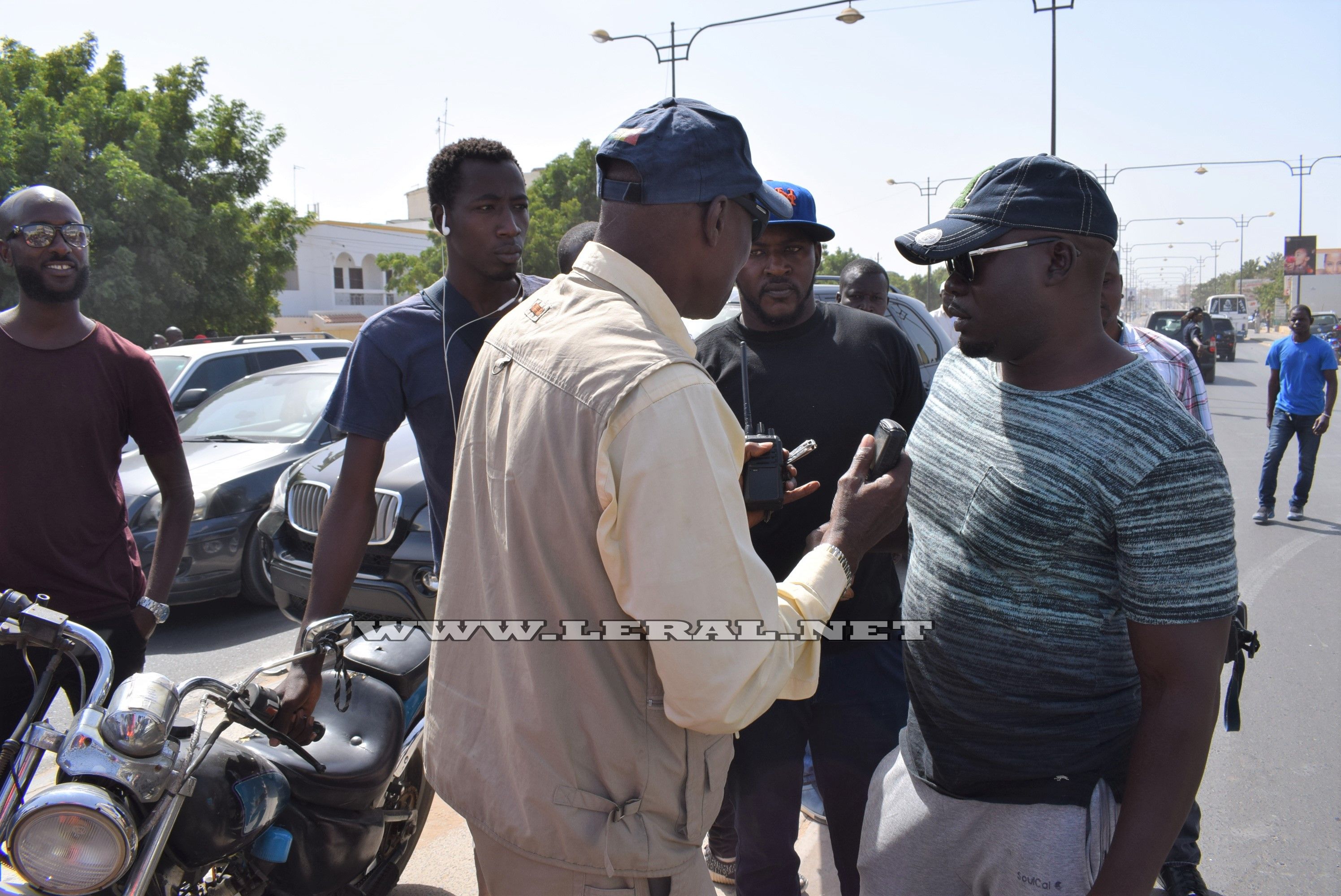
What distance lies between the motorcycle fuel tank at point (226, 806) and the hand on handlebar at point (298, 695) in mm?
115

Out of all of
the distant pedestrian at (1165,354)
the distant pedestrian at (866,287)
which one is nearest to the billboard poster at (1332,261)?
the distant pedestrian at (866,287)

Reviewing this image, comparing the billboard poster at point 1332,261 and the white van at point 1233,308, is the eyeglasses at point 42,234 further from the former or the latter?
the billboard poster at point 1332,261

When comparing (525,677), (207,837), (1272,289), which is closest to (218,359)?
(207,837)

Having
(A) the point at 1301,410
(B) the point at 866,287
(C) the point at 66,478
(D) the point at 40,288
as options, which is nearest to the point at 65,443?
(C) the point at 66,478

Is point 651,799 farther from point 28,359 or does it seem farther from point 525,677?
point 28,359

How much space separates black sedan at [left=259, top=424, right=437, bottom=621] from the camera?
4852 mm

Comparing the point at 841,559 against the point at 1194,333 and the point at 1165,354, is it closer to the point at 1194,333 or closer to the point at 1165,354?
the point at 1165,354

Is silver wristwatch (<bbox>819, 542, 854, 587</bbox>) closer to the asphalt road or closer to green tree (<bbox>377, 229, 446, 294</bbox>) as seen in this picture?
the asphalt road

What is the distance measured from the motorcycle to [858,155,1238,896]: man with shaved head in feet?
4.78

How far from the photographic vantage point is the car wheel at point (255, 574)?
6625 millimetres

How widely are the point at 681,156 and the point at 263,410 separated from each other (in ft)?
22.1

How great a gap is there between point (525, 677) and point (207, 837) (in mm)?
1081

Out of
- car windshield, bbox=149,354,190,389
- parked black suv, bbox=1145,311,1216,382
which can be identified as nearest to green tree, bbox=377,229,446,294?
parked black suv, bbox=1145,311,1216,382

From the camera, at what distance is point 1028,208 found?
1810 millimetres
